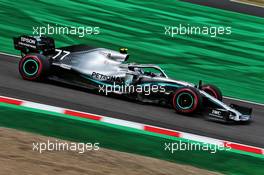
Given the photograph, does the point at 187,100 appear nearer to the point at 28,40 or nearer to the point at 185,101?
the point at 185,101

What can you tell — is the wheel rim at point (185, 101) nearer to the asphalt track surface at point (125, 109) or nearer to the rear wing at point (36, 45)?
the asphalt track surface at point (125, 109)

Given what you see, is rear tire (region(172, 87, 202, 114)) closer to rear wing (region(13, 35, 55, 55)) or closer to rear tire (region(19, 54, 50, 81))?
rear tire (region(19, 54, 50, 81))

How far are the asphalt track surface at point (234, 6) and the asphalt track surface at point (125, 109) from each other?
49.4ft

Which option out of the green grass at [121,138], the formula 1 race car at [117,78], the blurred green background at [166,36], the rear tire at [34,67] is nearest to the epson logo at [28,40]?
the formula 1 race car at [117,78]

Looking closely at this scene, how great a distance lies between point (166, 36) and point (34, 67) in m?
9.05

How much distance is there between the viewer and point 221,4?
28781mm

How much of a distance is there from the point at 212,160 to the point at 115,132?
1.92 meters

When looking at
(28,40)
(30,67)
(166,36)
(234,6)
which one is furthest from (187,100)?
(234,6)

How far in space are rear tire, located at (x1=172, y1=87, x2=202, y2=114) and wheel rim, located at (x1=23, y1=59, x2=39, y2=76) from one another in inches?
126

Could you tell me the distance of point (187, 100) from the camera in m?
12.5

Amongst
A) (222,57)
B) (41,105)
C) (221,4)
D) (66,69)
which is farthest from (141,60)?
(221,4)

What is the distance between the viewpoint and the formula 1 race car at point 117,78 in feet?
41.0

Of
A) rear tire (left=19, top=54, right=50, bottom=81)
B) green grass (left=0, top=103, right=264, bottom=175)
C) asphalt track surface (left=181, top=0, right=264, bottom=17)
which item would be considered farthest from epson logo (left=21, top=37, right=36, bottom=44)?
asphalt track surface (left=181, top=0, right=264, bottom=17)

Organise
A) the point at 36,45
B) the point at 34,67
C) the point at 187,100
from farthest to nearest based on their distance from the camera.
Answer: the point at 36,45 < the point at 34,67 < the point at 187,100
